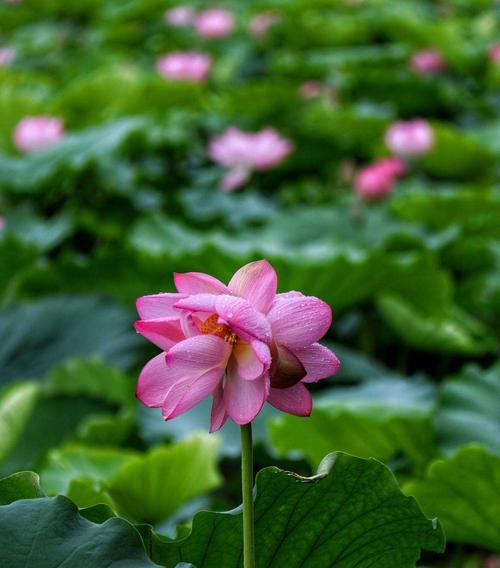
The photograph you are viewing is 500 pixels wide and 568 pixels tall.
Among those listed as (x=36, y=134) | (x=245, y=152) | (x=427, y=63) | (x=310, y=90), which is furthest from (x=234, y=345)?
(x=427, y=63)

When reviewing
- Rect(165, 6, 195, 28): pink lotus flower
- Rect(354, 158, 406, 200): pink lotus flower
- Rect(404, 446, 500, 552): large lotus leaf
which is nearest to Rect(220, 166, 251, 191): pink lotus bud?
Rect(354, 158, 406, 200): pink lotus flower

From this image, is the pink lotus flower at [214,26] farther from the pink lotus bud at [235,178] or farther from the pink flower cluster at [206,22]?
the pink lotus bud at [235,178]

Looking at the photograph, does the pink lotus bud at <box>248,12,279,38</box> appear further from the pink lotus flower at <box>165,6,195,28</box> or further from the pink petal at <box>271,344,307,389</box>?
the pink petal at <box>271,344,307,389</box>

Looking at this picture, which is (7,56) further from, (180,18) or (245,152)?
(245,152)

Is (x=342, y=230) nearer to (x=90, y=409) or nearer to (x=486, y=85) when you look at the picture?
(x=90, y=409)

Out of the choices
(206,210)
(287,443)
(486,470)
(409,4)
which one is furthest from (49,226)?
(409,4)

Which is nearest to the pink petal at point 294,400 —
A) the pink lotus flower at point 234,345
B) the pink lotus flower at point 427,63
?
the pink lotus flower at point 234,345
